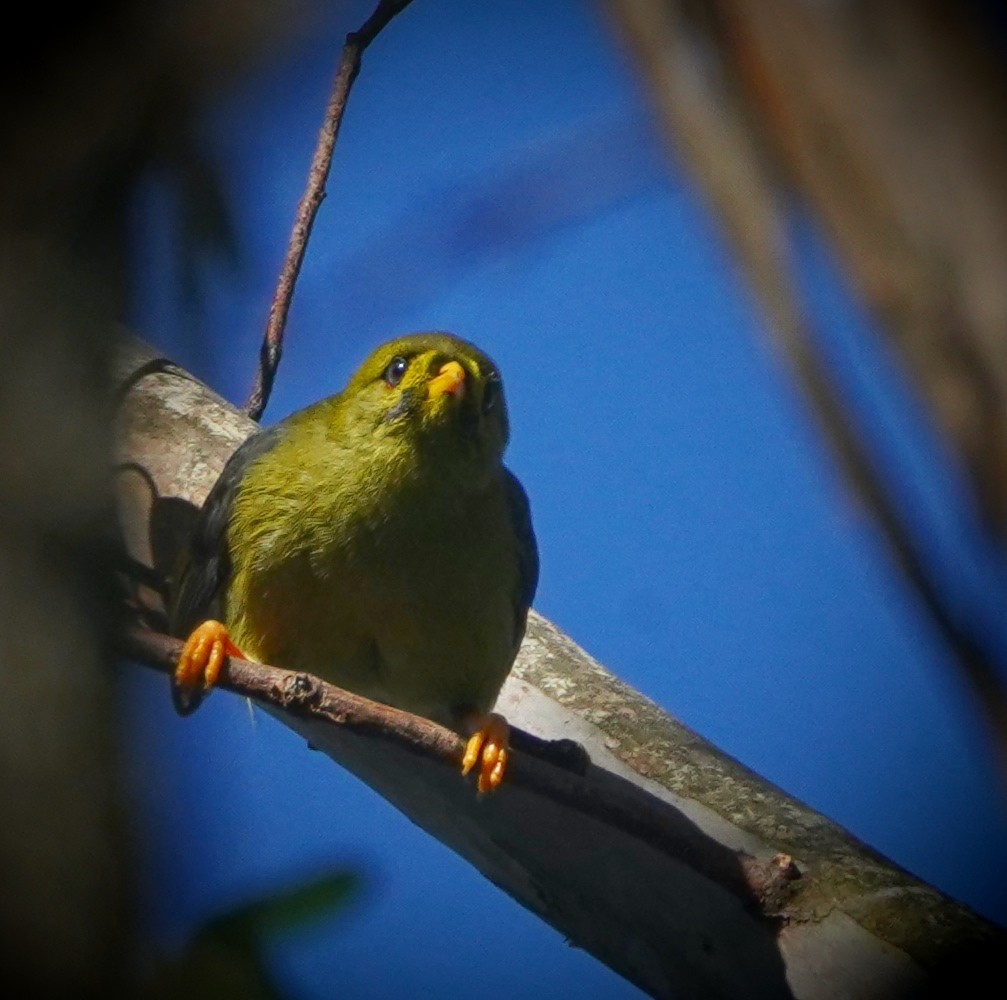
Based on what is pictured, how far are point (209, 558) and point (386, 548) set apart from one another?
1.88 ft

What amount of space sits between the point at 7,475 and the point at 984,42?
1.16 meters

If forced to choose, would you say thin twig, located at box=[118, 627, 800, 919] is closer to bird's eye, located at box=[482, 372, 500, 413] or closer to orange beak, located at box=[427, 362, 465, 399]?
orange beak, located at box=[427, 362, 465, 399]

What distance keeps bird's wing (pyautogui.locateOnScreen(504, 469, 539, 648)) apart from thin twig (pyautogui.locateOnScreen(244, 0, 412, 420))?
90 centimetres

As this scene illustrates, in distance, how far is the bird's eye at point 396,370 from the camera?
14.9ft

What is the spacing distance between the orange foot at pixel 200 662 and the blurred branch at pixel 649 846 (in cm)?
34

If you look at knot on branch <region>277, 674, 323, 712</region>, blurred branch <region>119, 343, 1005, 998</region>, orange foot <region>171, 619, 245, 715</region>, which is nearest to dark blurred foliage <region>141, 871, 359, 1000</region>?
blurred branch <region>119, 343, 1005, 998</region>

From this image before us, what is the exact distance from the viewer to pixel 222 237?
2639 mm

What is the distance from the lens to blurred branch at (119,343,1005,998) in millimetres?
2965

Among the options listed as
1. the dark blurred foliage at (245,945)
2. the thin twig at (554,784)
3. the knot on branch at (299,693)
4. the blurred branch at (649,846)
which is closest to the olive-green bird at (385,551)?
the blurred branch at (649,846)

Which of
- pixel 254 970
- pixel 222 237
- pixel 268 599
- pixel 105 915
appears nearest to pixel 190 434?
pixel 268 599

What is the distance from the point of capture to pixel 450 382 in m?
4.39

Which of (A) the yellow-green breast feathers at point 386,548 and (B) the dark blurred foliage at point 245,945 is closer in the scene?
(B) the dark blurred foliage at point 245,945

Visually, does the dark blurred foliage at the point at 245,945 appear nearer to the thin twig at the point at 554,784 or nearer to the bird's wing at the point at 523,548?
the thin twig at the point at 554,784

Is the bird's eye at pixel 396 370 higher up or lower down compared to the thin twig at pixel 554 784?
higher up
